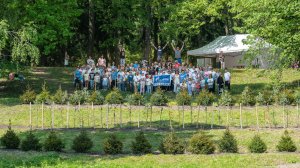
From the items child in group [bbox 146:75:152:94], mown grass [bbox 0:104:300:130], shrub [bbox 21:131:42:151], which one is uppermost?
child in group [bbox 146:75:152:94]

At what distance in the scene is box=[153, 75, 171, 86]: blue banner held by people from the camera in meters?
38.0

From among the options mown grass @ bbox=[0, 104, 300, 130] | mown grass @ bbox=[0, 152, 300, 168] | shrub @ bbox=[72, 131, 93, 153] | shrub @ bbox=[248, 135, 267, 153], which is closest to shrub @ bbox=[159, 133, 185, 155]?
mown grass @ bbox=[0, 152, 300, 168]

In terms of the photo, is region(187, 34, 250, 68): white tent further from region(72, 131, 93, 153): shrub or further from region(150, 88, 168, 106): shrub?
region(72, 131, 93, 153): shrub

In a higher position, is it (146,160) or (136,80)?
(136,80)

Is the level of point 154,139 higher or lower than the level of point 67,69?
lower

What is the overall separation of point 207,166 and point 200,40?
47.0 m

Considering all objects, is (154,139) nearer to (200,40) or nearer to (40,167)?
(40,167)

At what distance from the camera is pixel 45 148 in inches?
843

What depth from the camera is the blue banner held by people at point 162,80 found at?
3797 cm

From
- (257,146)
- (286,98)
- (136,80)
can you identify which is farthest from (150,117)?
(257,146)

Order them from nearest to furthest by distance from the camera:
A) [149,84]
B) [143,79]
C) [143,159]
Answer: [143,159]
[143,79]
[149,84]

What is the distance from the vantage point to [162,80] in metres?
38.1

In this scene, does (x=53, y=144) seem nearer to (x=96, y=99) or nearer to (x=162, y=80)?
(x=96, y=99)

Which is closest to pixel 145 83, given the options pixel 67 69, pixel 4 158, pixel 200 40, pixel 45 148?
pixel 67 69
